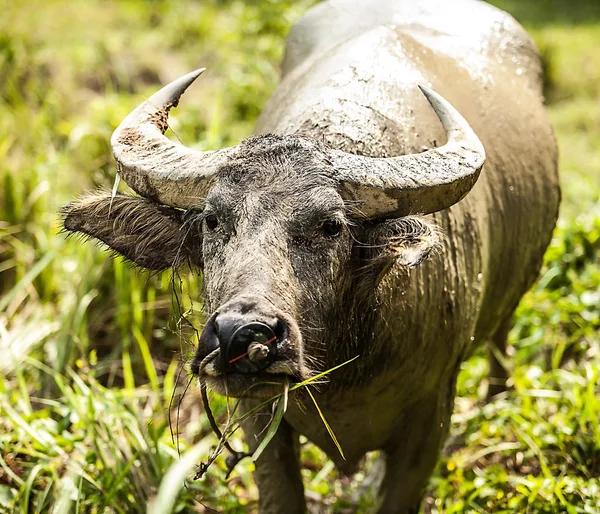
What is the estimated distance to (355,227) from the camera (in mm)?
2459

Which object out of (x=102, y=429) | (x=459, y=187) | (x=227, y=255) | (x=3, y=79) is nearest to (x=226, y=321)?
(x=227, y=255)

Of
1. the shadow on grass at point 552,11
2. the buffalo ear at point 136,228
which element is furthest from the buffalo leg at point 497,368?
the shadow on grass at point 552,11

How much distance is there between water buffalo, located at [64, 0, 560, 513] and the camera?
89.4 inches

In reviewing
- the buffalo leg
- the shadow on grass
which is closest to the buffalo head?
the buffalo leg

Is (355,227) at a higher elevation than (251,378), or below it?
higher

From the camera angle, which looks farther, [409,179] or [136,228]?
[136,228]

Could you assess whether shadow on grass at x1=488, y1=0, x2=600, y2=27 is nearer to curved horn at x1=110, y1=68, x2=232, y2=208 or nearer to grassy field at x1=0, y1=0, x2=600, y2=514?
grassy field at x1=0, y1=0, x2=600, y2=514

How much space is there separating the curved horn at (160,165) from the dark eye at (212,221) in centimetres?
7

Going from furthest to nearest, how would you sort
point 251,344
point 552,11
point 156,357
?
point 552,11
point 156,357
point 251,344

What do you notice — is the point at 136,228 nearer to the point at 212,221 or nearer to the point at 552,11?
the point at 212,221

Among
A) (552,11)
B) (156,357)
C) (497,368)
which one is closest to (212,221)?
(156,357)

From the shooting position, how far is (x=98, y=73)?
8.59m

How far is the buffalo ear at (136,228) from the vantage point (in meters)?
2.65

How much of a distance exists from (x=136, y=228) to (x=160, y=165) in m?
0.28
